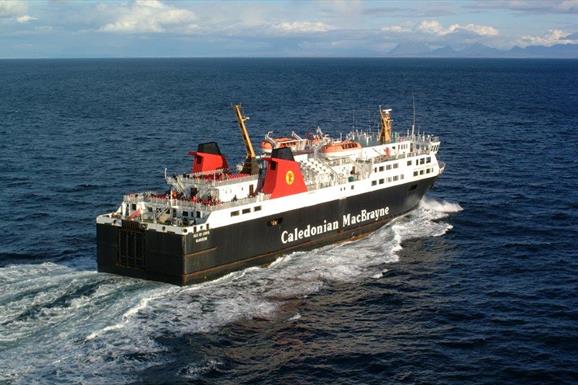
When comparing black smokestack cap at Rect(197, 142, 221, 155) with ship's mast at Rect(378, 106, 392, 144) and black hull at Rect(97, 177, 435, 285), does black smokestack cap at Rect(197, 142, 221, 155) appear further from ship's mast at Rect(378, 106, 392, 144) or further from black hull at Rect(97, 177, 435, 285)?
ship's mast at Rect(378, 106, 392, 144)

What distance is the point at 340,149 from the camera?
212 feet

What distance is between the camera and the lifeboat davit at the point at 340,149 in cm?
6378

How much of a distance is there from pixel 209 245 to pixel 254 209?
4.57 metres

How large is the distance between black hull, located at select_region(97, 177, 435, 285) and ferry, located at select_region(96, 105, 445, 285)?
0.07 m

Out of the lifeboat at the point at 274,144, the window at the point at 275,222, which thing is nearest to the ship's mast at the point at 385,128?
the lifeboat at the point at 274,144

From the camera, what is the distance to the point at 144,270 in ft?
164

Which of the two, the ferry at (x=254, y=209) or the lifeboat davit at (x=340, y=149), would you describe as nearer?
the ferry at (x=254, y=209)

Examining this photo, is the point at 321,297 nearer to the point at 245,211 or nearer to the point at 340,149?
the point at 245,211

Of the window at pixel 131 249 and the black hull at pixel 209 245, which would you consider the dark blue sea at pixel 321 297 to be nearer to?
the black hull at pixel 209 245

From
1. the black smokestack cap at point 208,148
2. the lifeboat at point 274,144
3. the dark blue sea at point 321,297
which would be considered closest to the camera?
the dark blue sea at point 321,297

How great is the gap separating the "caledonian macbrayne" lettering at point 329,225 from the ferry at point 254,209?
0.08 meters

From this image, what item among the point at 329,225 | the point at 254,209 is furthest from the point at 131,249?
the point at 329,225

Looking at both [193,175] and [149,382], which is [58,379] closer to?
[149,382]

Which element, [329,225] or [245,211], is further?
[329,225]
